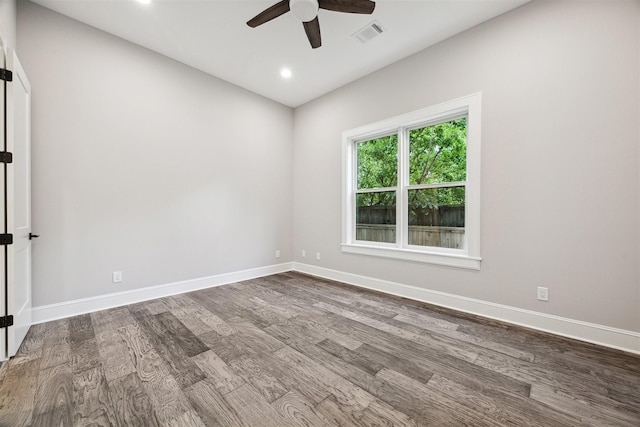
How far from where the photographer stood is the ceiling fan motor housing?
2066mm

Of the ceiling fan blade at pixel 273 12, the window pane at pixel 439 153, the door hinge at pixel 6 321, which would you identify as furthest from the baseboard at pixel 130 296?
the ceiling fan blade at pixel 273 12

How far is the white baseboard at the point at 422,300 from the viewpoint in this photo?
2133 mm

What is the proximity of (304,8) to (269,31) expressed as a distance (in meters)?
0.96

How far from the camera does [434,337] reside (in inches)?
89.8

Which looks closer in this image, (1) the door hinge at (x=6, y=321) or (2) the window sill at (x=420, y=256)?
(1) the door hinge at (x=6, y=321)

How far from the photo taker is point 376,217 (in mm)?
3904

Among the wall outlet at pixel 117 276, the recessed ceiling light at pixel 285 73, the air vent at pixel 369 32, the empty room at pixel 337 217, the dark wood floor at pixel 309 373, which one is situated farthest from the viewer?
the recessed ceiling light at pixel 285 73

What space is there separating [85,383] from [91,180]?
2131 millimetres

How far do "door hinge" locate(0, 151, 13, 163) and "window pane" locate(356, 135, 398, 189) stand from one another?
144 inches

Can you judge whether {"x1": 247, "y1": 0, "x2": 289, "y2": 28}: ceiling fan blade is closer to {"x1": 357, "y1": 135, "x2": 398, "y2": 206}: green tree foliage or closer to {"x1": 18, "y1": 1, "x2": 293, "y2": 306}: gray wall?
{"x1": 18, "y1": 1, "x2": 293, "y2": 306}: gray wall

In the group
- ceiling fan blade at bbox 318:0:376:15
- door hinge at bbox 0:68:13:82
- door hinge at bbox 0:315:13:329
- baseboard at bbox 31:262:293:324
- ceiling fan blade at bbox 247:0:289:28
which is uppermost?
ceiling fan blade at bbox 247:0:289:28

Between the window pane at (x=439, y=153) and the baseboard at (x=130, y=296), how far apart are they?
2965 millimetres

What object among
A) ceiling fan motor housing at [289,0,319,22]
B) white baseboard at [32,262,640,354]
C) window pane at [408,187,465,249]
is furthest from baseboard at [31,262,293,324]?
ceiling fan motor housing at [289,0,319,22]

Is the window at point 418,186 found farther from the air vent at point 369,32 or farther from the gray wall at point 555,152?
the air vent at point 369,32
